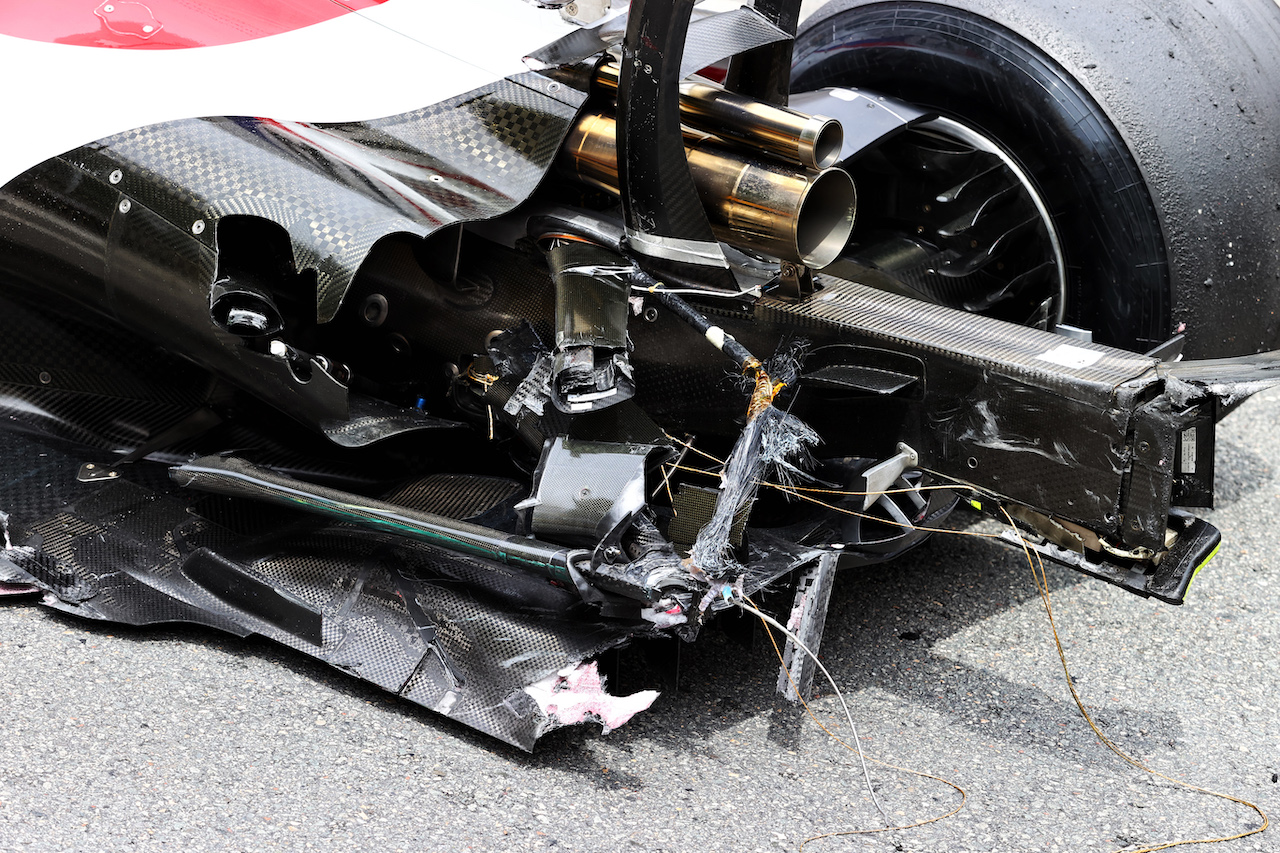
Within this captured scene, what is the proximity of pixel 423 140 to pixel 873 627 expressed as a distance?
1.57 metres

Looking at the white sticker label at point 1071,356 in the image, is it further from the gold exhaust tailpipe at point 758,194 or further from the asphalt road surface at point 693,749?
the asphalt road surface at point 693,749

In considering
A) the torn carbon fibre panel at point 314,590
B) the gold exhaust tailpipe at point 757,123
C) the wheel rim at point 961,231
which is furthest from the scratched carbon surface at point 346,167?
the wheel rim at point 961,231

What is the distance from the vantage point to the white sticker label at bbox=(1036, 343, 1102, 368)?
95.4 inches

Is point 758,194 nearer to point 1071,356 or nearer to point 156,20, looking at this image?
point 1071,356

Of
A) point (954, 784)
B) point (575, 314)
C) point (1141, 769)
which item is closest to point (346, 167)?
point (575, 314)

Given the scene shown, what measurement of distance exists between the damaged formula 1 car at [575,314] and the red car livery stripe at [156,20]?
0.5 inches

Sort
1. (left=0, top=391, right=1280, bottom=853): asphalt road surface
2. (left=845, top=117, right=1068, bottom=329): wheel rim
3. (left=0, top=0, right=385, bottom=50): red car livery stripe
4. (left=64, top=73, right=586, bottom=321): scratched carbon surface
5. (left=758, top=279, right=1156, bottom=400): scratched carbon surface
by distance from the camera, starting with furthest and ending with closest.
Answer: (left=845, top=117, right=1068, bottom=329): wheel rim
(left=0, top=0, right=385, bottom=50): red car livery stripe
(left=64, top=73, right=586, bottom=321): scratched carbon surface
(left=758, top=279, right=1156, bottom=400): scratched carbon surface
(left=0, top=391, right=1280, bottom=853): asphalt road surface

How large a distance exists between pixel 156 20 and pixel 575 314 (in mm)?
1361

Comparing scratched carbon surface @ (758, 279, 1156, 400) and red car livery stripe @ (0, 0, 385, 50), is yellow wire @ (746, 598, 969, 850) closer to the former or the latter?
scratched carbon surface @ (758, 279, 1156, 400)

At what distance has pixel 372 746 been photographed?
2385 mm

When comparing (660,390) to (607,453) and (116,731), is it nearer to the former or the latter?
(607,453)

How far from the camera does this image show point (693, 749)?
247 centimetres

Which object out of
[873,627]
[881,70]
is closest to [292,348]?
[873,627]

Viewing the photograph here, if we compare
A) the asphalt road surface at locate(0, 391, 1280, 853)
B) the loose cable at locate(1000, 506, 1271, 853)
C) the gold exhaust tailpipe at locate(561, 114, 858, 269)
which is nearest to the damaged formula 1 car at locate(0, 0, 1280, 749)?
the gold exhaust tailpipe at locate(561, 114, 858, 269)
